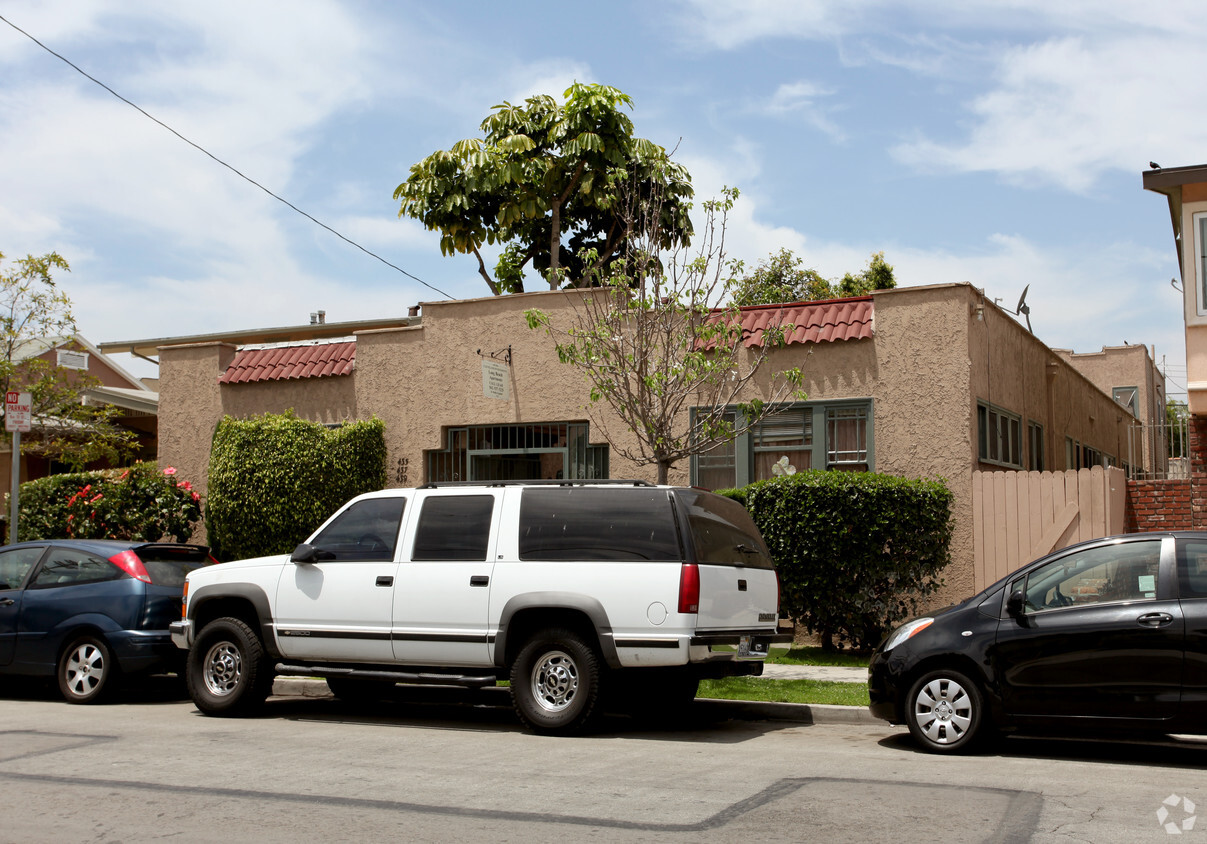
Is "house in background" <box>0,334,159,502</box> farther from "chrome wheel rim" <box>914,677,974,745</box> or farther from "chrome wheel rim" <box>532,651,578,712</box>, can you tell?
"chrome wheel rim" <box>914,677,974,745</box>

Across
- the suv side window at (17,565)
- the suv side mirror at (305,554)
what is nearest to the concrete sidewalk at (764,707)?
the suv side mirror at (305,554)

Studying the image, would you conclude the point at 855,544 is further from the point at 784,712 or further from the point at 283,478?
the point at 283,478

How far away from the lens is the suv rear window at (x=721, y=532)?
930cm

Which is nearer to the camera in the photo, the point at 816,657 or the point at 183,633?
the point at 183,633

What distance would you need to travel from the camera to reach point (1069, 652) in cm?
812

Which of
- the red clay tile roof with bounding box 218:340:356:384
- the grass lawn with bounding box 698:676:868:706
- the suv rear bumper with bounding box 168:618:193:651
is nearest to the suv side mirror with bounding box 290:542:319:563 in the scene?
the suv rear bumper with bounding box 168:618:193:651

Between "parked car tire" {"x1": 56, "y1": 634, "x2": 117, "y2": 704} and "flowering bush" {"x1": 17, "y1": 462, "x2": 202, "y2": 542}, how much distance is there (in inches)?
255

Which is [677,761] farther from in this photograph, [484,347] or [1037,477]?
[484,347]

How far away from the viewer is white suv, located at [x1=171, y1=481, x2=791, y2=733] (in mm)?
9102

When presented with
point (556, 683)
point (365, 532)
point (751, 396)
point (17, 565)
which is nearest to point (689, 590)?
point (556, 683)

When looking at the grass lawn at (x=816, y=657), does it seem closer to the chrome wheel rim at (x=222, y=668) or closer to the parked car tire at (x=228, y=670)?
the parked car tire at (x=228, y=670)

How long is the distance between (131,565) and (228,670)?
196 cm

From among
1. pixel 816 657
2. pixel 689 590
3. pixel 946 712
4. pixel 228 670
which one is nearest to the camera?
pixel 946 712

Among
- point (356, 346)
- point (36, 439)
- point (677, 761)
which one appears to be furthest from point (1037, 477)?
point (36, 439)
